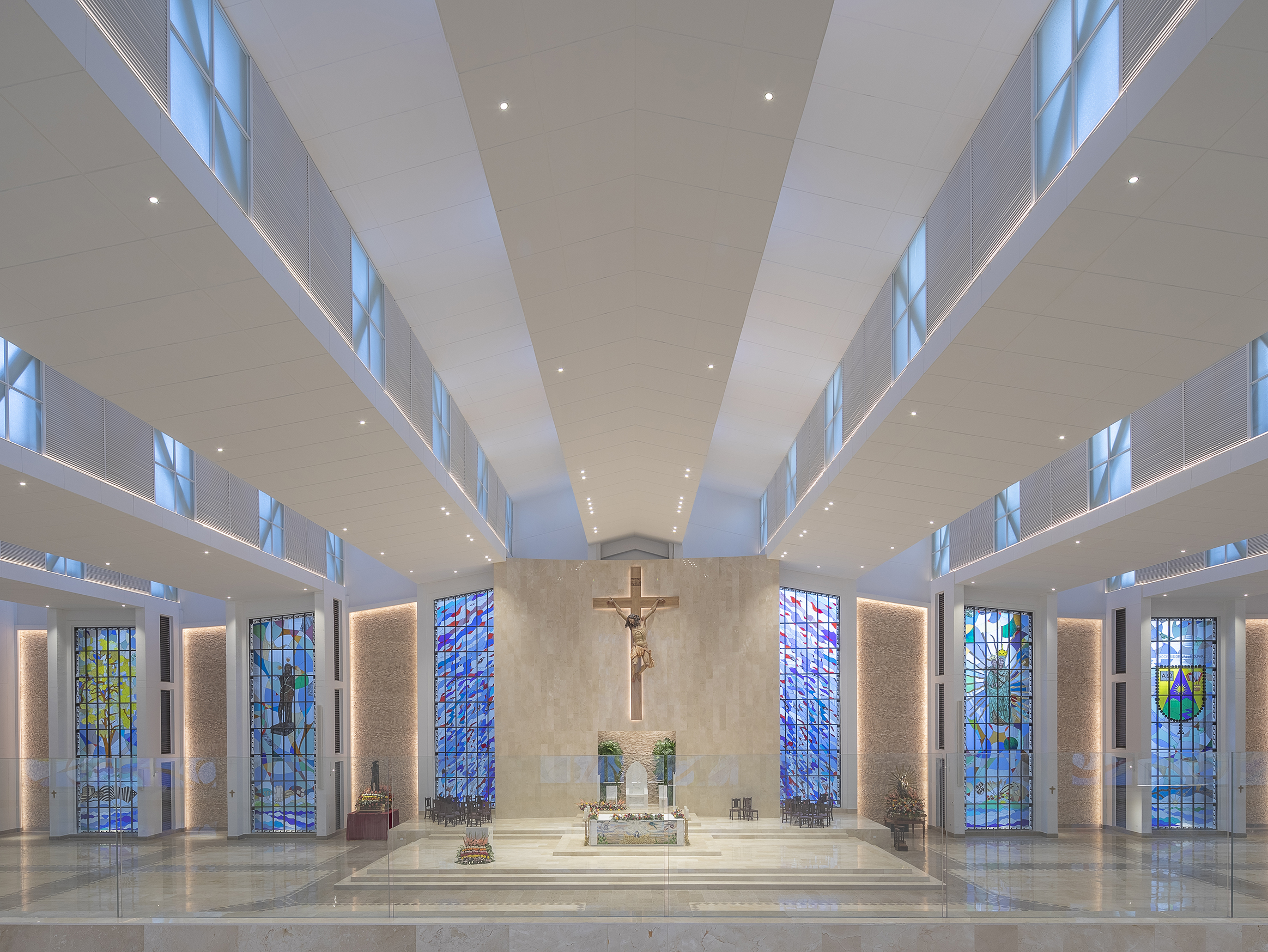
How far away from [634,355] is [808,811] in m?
7.02

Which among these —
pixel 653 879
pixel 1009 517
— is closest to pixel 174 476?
pixel 653 879

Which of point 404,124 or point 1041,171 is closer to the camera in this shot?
point 1041,171

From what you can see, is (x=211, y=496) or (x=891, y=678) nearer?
(x=211, y=496)

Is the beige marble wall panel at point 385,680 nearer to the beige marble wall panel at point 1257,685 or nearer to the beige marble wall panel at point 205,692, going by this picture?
the beige marble wall panel at point 205,692

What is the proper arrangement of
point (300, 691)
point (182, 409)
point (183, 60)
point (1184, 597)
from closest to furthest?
point (183, 60) < point (182, 409) < point (1184, 597) < point (300, 691)

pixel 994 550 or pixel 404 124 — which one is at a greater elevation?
pixel 404 124

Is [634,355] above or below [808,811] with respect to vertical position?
above

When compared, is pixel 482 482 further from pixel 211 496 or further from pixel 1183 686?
pixel 1183 686

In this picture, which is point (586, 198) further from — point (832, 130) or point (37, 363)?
point (37, 363)

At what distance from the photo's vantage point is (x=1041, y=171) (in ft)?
28.8

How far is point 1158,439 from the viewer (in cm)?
1571

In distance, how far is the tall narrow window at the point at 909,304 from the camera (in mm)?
12648

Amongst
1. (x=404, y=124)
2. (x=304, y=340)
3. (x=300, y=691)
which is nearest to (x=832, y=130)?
Result: (x=404, y=124)

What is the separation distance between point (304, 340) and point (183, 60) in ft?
10.7
